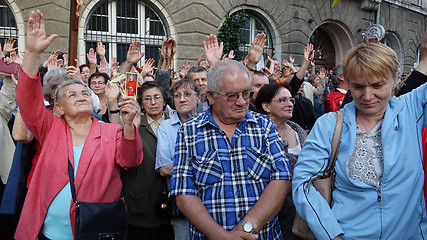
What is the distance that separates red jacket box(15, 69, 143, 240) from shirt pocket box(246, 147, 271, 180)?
872 millimetres

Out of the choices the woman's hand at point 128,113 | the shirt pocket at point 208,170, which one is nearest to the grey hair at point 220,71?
the shirt pocket at point 208,170

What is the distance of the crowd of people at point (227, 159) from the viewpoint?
5.71ft

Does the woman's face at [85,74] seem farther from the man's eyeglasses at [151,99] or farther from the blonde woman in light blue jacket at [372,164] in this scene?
the blonde woman in light blue jacket at [372,164]

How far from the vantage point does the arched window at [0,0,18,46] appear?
30.1ft

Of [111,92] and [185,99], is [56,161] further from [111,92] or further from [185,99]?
[185,99]

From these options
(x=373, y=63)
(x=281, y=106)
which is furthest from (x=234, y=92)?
(x=281, y=106)

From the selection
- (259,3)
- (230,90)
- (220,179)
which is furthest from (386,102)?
(259,3)

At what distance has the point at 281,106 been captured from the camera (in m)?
3.13

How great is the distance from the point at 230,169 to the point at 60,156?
1232mm

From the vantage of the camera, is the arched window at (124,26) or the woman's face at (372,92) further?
the arched window at (124,26)

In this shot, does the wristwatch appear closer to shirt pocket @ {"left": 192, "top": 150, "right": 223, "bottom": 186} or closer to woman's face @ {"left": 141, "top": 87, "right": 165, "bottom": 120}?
shirt pocket @ {"left": 192, "top": 150, "right": 223, "bottom": 186}

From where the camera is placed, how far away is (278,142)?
219cm

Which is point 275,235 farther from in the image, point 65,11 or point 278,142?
point 65,11

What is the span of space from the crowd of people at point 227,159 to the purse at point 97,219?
69 millimetres
